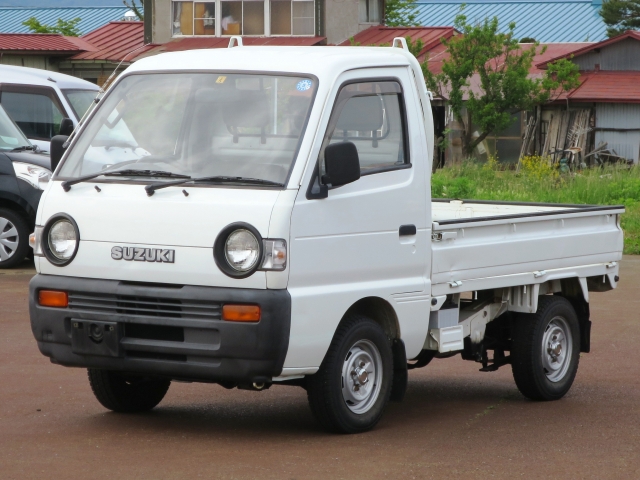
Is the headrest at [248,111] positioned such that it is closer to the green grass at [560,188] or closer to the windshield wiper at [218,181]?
the windshield wiper at [218,181]

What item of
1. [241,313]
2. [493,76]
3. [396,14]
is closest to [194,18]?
[493,76]

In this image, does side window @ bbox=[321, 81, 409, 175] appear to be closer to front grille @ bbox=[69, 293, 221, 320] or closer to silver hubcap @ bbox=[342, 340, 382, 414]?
silver hubcap @ bbox=[342, 340, 382, 414]

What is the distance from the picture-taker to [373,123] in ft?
23.9

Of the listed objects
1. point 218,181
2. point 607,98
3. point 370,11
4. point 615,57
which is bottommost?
point 218,181

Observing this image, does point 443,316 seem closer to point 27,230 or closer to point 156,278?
point 156,278

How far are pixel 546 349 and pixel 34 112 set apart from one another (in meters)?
11.9

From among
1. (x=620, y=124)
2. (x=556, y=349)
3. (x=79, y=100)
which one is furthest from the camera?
(x=620, y=124)

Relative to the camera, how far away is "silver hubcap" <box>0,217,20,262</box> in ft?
51.1

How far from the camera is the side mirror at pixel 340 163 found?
21.7 feet

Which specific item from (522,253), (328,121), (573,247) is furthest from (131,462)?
(573,247)

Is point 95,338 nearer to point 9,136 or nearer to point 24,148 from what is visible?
point 24,148

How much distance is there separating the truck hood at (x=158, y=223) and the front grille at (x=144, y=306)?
0.37 ft

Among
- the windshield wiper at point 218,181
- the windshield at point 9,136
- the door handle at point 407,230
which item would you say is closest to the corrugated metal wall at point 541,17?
the windshield at point 9,136

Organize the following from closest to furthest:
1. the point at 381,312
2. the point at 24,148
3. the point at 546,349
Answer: the point at 381,312 < the point at 546,349 < the point at 24,148
